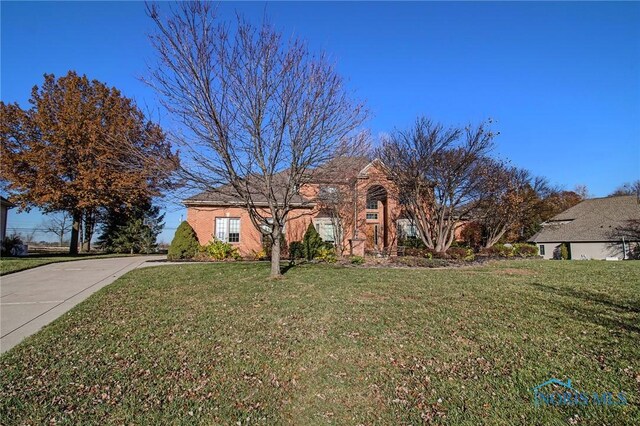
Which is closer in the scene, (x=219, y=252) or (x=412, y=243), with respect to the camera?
(x=219, y=252)

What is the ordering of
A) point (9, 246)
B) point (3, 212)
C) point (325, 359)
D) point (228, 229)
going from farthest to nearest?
point (3, 212), point (9, 246), point (228, 229), point (325, 359)

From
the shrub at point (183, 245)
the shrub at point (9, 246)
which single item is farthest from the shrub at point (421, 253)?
the shrub at point (9, 246)

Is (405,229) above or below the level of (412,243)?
above

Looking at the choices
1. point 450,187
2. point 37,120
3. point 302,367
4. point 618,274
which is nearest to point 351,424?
point 302,367

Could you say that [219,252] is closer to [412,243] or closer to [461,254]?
[461,254]

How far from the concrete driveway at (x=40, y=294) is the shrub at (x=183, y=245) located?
4.14 meters

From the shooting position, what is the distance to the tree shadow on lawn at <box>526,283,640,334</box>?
17.6ft

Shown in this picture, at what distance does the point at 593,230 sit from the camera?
27.9 metres

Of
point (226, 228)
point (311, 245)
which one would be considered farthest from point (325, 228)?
point (226, 228)

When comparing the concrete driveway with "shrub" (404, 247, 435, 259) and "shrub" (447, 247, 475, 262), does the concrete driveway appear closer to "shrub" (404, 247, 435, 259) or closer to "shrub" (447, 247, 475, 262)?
"shrub" (404, 247, 435, 259)

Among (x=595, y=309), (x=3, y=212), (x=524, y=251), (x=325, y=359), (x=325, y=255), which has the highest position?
(x=3, y=212)

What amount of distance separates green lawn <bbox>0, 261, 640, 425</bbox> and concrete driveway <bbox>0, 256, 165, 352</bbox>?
0.43m

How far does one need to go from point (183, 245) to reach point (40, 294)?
28.8 feet

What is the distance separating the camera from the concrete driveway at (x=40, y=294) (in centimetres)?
581
